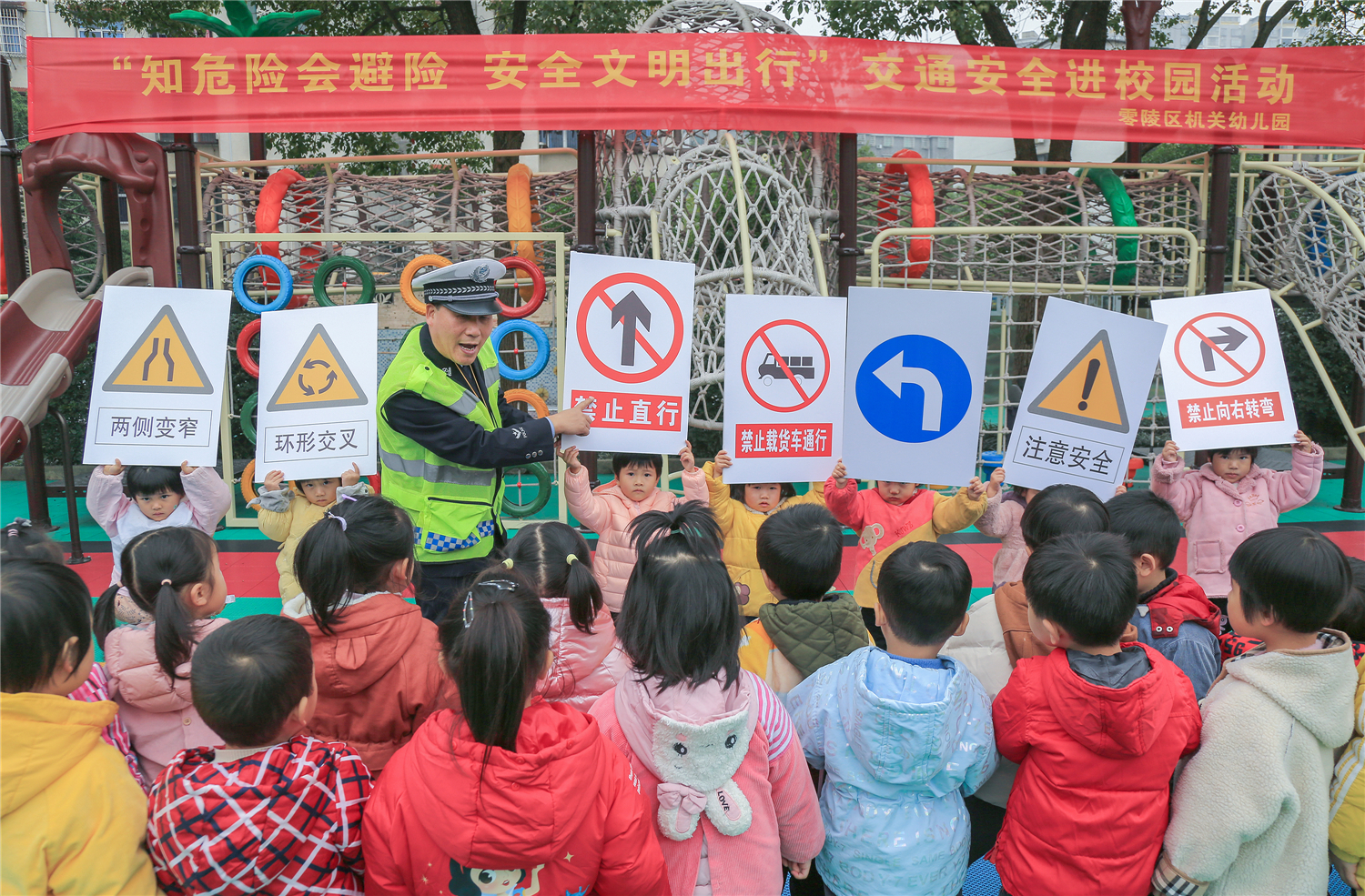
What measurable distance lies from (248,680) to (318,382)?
1.85 metres

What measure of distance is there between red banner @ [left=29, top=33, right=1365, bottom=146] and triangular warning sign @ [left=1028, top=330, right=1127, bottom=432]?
2102 millimetres

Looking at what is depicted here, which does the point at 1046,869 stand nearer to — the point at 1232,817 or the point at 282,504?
the point at 1232,817

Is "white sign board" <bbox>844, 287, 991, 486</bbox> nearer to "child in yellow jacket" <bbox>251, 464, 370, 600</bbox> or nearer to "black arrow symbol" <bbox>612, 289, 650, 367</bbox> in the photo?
"black arrow symbol" <bbox>612, 289, 650, 367</bbox>

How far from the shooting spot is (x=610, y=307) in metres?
3.27

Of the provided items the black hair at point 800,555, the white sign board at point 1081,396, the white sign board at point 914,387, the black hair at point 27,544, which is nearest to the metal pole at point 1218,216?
the white sign board at point 1081,396

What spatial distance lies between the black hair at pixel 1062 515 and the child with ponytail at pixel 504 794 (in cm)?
142

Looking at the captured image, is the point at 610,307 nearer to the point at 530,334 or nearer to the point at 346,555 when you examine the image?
the point at 530,334

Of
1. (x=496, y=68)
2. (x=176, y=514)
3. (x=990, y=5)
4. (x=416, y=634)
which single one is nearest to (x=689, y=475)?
(x=416, y=634)

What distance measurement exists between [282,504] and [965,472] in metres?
2.38

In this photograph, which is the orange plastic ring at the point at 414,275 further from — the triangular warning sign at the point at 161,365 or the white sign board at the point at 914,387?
the white sign board at the point at 914,387

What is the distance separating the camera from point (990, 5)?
28.1ft

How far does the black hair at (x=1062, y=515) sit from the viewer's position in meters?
2.47

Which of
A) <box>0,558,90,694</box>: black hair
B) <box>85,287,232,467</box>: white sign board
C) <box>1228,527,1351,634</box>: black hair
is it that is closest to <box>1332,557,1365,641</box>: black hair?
<box>1228,527,1351,634</box>: black hair

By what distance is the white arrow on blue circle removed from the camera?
318cm
